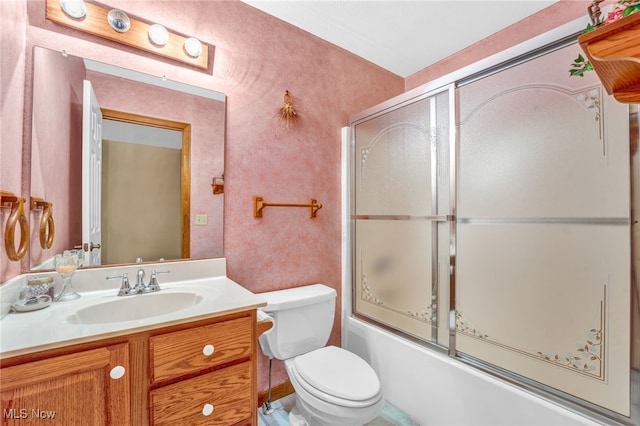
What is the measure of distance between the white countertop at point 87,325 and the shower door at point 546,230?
3.72ft

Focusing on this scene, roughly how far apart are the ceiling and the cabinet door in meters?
1.94

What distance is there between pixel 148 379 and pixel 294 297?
84 cm

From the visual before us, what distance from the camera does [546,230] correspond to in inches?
48.3

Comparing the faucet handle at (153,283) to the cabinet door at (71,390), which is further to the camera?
the faucet handle at (153,283)

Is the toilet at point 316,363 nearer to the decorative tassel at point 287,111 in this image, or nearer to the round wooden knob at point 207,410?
the round wooden knob at point 207,410

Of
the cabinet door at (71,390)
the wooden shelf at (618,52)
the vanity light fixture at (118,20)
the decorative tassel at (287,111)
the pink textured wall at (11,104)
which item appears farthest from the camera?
the decorative tassel at (287,111)

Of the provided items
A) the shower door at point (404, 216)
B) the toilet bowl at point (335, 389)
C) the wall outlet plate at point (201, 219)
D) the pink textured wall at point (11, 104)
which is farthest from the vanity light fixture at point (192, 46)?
the toilet bowl at point (335, 389)

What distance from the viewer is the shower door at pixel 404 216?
5.26 feet

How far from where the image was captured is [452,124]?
1.54 meters

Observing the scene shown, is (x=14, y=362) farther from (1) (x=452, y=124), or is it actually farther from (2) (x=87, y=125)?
(1) (x=452, y=124)

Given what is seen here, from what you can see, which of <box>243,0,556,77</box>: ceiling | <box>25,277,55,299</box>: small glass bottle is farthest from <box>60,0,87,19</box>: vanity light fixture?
<box>25,277,55,299</box>: small glass bottle

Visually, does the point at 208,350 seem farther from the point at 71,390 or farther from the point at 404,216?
the point at 404,216

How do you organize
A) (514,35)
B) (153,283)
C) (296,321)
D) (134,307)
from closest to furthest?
(134,307) → (153,283) → (296,321) → (514,35)

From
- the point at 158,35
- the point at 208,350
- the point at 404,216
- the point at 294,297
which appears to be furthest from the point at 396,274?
the point at 158,35
